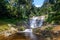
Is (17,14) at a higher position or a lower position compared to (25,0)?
lower

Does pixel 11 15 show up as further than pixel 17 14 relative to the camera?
No

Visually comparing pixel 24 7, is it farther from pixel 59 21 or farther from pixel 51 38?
pixel 51 38

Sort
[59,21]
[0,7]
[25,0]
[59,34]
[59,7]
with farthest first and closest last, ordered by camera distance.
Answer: [25,0]
[0,7]
[59,7]
[59,21]
[59,34]

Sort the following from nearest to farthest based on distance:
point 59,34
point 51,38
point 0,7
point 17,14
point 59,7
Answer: point 51,38 → point 59,34 → point 59,7 → point 0,7 → point 17,14

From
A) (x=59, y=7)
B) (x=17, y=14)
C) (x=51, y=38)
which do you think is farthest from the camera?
(x=17, y=14)

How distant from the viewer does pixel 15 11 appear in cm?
4944

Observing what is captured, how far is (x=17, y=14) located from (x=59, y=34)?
31483 millimetres

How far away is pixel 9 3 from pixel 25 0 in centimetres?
1023

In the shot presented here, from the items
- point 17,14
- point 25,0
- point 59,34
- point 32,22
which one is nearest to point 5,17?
point 17,14

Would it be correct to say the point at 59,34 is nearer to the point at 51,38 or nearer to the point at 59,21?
the point at 51,38

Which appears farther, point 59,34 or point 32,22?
point 32,22

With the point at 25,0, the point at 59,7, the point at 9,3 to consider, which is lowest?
the point at 59,7

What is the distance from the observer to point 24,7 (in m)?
58.3

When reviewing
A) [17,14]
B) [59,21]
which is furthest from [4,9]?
[59,21]
